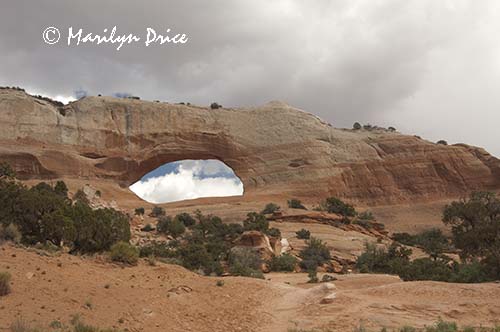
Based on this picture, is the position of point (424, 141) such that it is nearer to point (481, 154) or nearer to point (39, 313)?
point (481, 154)

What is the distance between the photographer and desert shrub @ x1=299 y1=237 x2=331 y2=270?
25172 millimetres

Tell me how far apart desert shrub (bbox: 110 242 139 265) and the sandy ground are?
490 millimetres

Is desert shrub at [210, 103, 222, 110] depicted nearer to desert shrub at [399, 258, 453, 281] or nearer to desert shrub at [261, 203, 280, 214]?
desert shrub at [261, 203, 280, 214]

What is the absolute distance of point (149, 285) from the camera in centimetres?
1320

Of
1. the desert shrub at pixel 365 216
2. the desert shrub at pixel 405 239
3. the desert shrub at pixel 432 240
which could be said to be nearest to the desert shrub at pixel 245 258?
the desert shrub at pixel 432 240

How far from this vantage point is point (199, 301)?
1265 centimetres

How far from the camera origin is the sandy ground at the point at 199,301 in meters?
10.4

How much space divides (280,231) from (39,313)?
24.4m

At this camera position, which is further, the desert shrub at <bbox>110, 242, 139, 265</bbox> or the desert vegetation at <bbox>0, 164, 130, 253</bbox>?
the desert vegetation at <bbox>0, 164, 130, 253</bbox>

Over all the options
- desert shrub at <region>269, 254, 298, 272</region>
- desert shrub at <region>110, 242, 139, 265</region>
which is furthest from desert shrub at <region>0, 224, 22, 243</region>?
desert shrub at <region>269, 254, 298, 272</region>

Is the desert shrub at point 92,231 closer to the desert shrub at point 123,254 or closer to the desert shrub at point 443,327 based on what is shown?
the desert shrub at point 123,254

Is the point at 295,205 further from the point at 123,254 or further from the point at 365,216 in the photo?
the point at 123,254

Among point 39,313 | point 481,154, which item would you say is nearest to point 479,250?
point 39,313

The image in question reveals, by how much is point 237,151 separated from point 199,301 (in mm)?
45173
